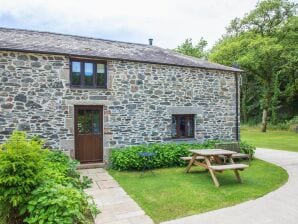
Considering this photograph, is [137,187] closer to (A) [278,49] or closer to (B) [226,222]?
(B) [226,222]

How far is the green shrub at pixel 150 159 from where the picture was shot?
10680 millimetres

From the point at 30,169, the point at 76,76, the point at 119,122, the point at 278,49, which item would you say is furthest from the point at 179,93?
the point at 278,49

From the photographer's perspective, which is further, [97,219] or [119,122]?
[119,122]

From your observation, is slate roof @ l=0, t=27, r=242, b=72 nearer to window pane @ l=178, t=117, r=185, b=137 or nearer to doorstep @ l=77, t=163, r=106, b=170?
window pane @ l=178, t=117, r=185, b=137

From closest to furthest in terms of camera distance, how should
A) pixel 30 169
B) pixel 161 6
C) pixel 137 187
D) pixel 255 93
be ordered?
pixel 30 169 → pixel 137 187 → pixel 161 6 → pixel 255 93

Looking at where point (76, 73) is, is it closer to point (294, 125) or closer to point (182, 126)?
point (182, 126)

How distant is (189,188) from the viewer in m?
8.17

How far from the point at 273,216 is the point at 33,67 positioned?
29.7 ft

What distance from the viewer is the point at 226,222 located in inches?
219

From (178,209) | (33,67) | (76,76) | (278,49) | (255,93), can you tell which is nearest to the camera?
(178,209)

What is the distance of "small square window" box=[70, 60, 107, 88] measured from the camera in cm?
1110

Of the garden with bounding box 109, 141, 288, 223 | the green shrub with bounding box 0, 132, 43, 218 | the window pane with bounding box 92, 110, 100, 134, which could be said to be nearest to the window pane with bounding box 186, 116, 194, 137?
the garden with bounding box 109, 141, 288, 223

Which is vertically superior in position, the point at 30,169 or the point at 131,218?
the point at 30,169

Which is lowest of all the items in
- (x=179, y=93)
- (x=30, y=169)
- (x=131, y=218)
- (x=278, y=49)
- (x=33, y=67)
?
(x=131, y=218)
